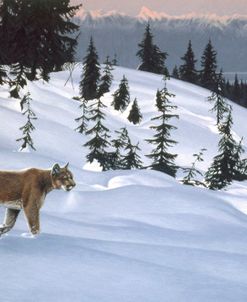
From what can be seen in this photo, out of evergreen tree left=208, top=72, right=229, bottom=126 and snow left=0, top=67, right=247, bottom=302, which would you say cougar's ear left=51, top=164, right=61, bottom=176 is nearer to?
snow left=0, top=67, right=247, bottom=302

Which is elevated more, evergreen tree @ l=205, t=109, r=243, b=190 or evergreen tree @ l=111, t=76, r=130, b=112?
evergreen tree @ l=111, t=76, r=130, b=112

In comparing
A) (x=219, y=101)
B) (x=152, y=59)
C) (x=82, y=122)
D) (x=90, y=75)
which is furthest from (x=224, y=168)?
(x=152, y=59)

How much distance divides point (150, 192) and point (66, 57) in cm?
597

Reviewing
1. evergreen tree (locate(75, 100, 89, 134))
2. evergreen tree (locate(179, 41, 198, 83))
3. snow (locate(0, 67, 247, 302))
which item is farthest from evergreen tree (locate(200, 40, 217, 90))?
snow (locate(0, 67, 247, 302))

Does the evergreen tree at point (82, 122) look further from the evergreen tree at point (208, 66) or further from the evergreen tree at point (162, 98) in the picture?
the evergreen tree at point (208, 66)

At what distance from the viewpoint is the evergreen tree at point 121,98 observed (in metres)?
56.5

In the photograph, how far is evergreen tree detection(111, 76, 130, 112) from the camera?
5653 cm

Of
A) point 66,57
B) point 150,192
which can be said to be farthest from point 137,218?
point 66,57

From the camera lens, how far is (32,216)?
5.81 m

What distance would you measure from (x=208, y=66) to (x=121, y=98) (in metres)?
27.4

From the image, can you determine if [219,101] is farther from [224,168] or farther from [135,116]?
[224,168]

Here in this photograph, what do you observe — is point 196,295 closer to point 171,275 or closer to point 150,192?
point 171,275

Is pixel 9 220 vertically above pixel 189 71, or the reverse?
pixel 9 220

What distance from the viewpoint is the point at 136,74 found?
68562 millimetres
